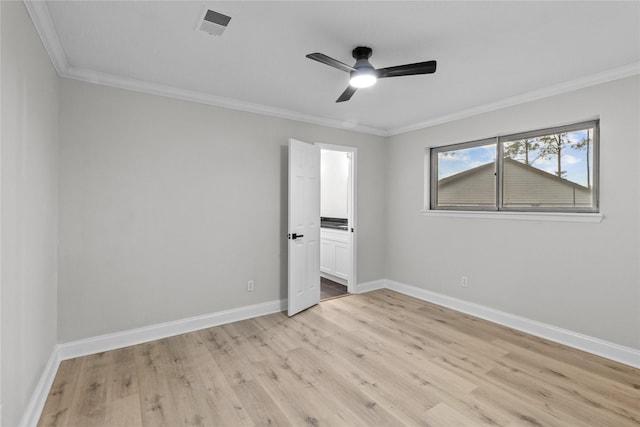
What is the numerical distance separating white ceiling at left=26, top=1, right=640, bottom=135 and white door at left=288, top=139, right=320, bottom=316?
78 centimetres

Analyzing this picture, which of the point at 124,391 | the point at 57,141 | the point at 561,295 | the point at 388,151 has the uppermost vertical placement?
the point at 388,151

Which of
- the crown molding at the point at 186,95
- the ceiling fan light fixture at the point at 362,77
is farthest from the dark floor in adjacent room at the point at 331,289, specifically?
the ceiling fan light fixture at the point at 362,77

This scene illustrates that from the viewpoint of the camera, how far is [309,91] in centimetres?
320

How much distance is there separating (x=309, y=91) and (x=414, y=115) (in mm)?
1604

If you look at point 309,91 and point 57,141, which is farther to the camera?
point 309,91

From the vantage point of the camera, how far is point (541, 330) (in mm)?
3148

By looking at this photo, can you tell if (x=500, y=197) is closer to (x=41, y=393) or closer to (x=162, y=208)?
(x=162, y=208)

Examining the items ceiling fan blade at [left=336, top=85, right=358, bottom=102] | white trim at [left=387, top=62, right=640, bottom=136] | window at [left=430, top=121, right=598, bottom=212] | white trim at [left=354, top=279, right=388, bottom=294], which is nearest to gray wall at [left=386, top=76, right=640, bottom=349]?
white trim at [left=387, top=62, right=640, bottom=136]

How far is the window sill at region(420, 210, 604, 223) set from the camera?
285 centimetres

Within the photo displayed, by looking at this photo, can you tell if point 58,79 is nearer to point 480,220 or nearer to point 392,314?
point 392,314

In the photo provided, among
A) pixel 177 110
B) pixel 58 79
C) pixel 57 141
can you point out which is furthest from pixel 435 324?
pixel 58 79

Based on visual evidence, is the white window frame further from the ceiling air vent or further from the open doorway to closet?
the ceiling air vent

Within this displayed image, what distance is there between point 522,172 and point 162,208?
3.92 m

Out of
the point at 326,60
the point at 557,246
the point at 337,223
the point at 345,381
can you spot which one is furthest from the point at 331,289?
the point at 326,60
